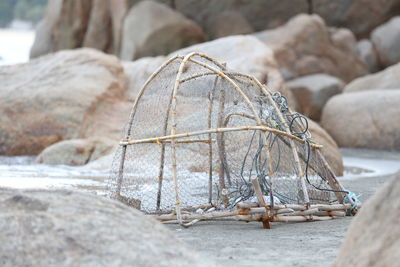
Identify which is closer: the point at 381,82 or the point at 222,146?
the point at 222,146

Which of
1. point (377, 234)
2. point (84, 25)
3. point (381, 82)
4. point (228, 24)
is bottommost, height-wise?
point (377, 234)

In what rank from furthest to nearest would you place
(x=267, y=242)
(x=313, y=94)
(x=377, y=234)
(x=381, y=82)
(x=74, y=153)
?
(x=313, y=94)
(x=381, y=82)
(x=74, y=153)
(x=267, y=242)
(x=377, y=234)

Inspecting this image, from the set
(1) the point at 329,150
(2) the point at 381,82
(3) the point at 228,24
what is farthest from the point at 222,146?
(3) the point at 228,24

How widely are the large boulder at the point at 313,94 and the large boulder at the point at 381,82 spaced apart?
1.98ft

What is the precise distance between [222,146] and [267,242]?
1633mm

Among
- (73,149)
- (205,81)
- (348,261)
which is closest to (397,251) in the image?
(348,261)

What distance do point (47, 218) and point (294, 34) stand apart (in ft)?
52.9

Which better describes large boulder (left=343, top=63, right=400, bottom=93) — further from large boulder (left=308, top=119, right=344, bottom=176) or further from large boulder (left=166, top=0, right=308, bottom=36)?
large boulder (left=308, top=119, right=344, bottom=176)

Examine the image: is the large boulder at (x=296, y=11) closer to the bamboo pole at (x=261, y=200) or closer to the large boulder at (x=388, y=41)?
the large boulder at (x=388, y=41)

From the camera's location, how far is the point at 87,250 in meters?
2.61

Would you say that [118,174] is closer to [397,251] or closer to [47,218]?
[47,218]

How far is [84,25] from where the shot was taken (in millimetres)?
20984

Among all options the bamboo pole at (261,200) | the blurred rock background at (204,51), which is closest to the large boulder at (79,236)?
the bamboo pole at (261,200)

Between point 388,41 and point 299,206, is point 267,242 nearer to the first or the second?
point 299,206
